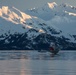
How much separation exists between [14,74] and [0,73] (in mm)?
2764

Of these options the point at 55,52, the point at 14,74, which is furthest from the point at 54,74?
the point at 55,52

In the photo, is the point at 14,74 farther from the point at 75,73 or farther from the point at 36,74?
the point at 75,73

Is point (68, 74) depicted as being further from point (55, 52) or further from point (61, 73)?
point (55, 52)

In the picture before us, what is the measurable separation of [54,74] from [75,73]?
A: 360cm

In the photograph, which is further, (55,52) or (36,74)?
(55,52)

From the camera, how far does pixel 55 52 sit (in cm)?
19712

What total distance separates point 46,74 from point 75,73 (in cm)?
489

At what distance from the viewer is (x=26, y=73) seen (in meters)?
73.4

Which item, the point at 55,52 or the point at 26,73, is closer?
the point at 26,73

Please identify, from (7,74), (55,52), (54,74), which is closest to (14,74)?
(7,74)

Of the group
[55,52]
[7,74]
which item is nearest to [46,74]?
[7,74]

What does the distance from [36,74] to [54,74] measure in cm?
295

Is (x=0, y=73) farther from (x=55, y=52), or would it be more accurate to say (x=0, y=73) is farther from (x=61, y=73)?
(x=55, y=52)

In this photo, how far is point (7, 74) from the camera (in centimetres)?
7088
